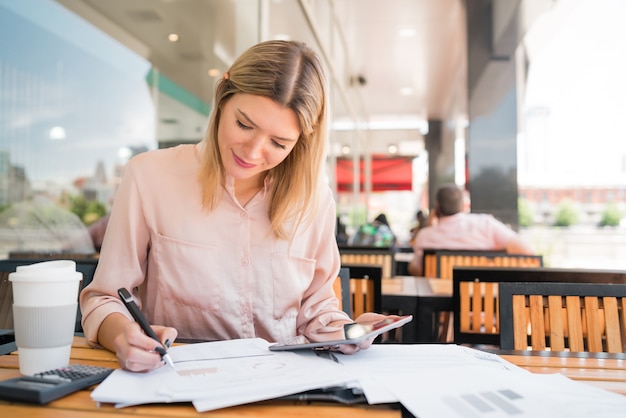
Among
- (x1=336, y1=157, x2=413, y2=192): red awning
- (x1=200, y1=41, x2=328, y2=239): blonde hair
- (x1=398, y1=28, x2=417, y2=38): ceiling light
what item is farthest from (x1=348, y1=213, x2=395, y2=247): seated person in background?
(x1=336, y1=157, x2=413, y2=192): red awning

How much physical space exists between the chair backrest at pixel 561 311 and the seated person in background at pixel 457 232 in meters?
2.46

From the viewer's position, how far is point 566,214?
747cm

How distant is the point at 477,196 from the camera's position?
6.46 metres

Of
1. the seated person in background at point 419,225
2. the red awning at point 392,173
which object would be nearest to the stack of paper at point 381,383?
the seated person in background at point 419,225

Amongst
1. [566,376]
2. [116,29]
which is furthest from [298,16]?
[566,376]

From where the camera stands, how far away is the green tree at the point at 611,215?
712 centimetres

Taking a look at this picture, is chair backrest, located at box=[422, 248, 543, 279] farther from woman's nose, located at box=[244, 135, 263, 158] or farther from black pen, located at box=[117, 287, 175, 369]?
black pen, located at box=[117, 287, 175, 369]

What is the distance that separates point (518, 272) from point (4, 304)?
5.46 ft

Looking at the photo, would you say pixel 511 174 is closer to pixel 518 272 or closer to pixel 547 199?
pixel 547 199

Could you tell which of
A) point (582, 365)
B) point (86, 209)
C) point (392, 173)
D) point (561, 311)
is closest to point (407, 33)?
point (86, 209)

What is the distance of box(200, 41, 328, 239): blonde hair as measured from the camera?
1.19 meters

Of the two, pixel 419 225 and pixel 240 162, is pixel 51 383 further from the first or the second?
pixel 419 225

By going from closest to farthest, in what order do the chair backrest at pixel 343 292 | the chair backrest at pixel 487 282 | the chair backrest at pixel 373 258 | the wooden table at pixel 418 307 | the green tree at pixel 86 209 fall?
1. the chair backrest at pixel 343 292
2. the chair backrest at pixel 487 282
3. the wooden table at pixel 418 307
4. the green tree at pixel 86 209
5. the chair backrest at pixel 373 258

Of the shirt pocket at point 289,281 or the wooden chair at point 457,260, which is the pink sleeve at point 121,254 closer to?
the shirt pocket at point 289,281
